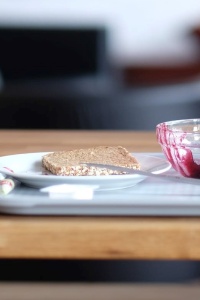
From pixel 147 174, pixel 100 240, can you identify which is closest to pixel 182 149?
pixel 147 174

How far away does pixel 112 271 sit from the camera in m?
1.02

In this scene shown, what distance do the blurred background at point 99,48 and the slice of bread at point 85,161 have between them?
7.32 ft

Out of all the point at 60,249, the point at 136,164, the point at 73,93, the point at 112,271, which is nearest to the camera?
the point at 60,249

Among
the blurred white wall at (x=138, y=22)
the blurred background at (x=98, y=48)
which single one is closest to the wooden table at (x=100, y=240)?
the blurred background at (x=98, y=48)

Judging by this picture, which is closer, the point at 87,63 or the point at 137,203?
the point at 137,203

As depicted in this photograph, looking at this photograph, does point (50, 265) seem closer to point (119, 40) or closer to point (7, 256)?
point (7, 256)

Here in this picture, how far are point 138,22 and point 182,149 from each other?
8.10 feet

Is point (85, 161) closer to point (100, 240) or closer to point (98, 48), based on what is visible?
point (100, 240)

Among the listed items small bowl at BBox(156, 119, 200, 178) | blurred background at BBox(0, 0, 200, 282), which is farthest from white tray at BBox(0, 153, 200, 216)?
blurred background at BBox(0, 0, 200, 282)

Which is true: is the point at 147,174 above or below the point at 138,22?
below

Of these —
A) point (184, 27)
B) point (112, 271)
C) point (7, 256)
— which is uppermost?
point (184, 27)

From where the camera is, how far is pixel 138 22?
3.14 m

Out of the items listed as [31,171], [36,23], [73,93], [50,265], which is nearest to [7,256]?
[31,171]

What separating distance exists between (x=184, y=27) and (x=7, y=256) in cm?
272
